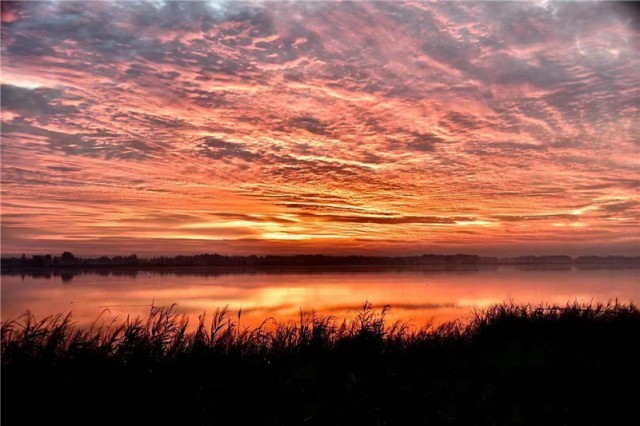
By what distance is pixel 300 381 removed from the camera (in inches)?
364

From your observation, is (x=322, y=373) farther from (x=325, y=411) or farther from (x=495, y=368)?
(x=495, y=368)

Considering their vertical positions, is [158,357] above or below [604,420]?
above

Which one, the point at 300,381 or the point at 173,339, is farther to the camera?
the point at 173,339

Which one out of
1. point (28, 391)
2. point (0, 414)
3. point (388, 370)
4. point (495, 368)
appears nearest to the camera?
point (0, 414)

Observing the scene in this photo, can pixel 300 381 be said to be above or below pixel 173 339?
below

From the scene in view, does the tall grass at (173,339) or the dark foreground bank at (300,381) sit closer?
the dark foreground bank at (300,381)

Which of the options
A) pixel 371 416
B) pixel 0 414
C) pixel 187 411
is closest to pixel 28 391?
pixel 0 414

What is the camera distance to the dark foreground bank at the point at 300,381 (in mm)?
7828

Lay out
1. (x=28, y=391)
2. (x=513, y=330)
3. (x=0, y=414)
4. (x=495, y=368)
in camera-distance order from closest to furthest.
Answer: (x=0, y=414)
(x=28, y=391)
(x=495, y=368)
(x=513, y=330)

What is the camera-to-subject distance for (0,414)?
23.9 feet

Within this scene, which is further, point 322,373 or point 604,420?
point 322,373

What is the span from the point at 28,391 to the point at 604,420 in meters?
9.19

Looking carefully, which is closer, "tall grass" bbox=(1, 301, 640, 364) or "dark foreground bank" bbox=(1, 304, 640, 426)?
"dark foreground bank" bbox=(1, 304, 640, 426)

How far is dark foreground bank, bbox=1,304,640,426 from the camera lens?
783 cm
